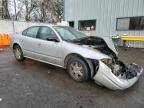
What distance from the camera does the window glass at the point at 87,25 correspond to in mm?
13825

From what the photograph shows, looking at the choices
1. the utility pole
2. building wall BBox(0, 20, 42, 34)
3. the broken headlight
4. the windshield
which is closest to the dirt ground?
the broken headlight

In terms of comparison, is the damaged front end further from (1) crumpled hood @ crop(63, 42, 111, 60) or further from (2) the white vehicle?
(1) crumpled hood @ crop(63, 42, 111, 60)

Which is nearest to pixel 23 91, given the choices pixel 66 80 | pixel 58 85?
pixel 58 85

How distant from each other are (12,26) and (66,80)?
12.1m

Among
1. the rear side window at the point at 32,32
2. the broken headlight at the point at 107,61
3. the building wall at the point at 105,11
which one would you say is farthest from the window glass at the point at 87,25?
the broken headlight at the point at 107,61

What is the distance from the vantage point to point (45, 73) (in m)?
5.11

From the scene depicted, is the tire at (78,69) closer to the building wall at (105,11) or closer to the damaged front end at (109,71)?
the damaged front end at (109,71)

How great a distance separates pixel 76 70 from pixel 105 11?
9.64 m

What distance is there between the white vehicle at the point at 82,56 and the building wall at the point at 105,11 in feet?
25.5

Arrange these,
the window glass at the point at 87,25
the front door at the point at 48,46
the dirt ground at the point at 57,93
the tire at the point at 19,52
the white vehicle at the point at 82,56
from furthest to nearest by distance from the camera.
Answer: the window glass at the point at 87,25 < the tire at the point at 19,52 < the front door at the point at 48,46 < the white vehicle at the point at 82,56 < the dirt ground at the point at 57,93

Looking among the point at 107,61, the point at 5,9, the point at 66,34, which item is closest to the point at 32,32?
the point at 66,34

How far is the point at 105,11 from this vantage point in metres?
12.7

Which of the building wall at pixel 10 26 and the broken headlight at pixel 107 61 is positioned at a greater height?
the building wall at pixel 10 26

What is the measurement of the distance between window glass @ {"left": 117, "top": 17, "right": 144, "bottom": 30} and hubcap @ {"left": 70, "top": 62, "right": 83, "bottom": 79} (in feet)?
28.6
